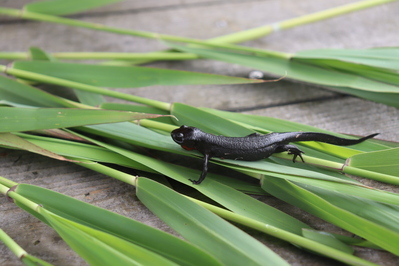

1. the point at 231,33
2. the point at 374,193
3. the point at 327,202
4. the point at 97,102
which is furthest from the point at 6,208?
the point at 231,33

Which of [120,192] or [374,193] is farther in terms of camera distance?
[120,192]

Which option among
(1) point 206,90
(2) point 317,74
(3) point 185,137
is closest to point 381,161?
(2) point 317,74

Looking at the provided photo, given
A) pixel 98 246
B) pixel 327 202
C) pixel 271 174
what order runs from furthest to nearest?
1. pixel 271 174
2. pixel 327 202
3. pixel 98 246

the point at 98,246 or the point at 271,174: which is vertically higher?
the point at 271,174

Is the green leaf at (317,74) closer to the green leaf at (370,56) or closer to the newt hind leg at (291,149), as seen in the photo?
the green leaf at (370,56)

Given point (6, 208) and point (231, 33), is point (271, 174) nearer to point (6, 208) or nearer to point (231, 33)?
point (6, 208)

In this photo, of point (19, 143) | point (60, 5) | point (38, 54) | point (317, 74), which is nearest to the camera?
point (19, 143)

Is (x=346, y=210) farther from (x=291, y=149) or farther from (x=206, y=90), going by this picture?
(x=206, y=90)

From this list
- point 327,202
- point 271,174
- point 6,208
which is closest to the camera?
point 327,202
